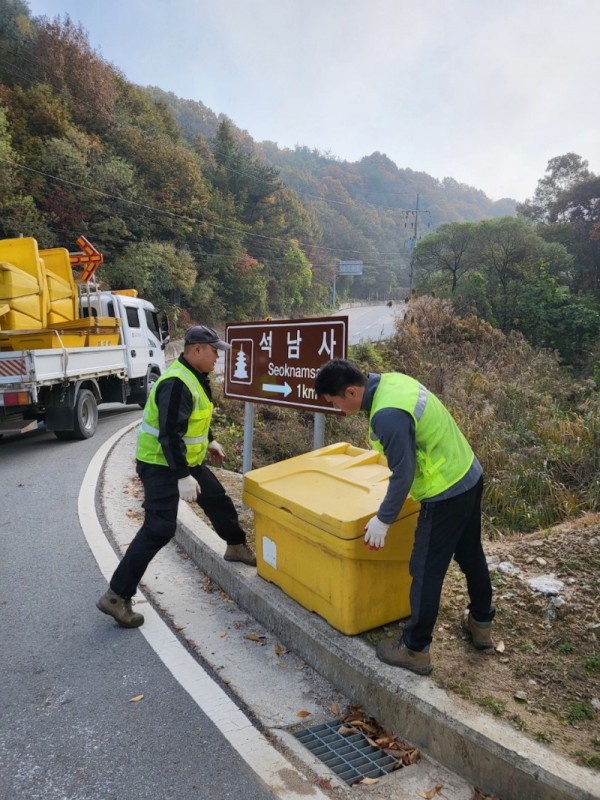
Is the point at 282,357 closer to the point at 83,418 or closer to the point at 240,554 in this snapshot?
the point at 240,554

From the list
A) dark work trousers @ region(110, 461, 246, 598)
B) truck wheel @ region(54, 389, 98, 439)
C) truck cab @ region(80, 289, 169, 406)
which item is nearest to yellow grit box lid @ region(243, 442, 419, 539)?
dark work trousers @ region(110, 461, 246, 598)

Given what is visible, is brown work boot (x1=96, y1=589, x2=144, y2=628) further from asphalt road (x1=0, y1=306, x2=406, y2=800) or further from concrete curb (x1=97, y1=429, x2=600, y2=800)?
concrete curb (x1=97, y1=429, x2=600, y2=800)

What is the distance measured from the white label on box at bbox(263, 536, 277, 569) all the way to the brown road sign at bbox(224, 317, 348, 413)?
2.99 ft

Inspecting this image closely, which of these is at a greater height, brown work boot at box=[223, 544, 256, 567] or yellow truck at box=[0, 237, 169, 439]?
yellow truck at box=[0, 237, 169, 439]

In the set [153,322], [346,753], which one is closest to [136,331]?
[153,322]

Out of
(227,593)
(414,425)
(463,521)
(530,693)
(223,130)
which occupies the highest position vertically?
(223,130)

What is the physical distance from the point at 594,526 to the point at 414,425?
91.1 inches

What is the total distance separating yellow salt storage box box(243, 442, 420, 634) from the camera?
268 cm

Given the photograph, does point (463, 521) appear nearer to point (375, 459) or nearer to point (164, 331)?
point (375, 459)

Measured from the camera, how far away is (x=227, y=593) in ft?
11.9

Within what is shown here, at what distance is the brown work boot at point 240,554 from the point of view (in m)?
3.67

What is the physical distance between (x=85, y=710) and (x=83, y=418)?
6689mm

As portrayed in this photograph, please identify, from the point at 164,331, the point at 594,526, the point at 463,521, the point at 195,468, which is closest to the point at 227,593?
the point at 195,468

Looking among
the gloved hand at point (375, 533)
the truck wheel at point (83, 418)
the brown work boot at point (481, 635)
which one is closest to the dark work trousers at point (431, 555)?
the gloved hand at point (375, 533)
